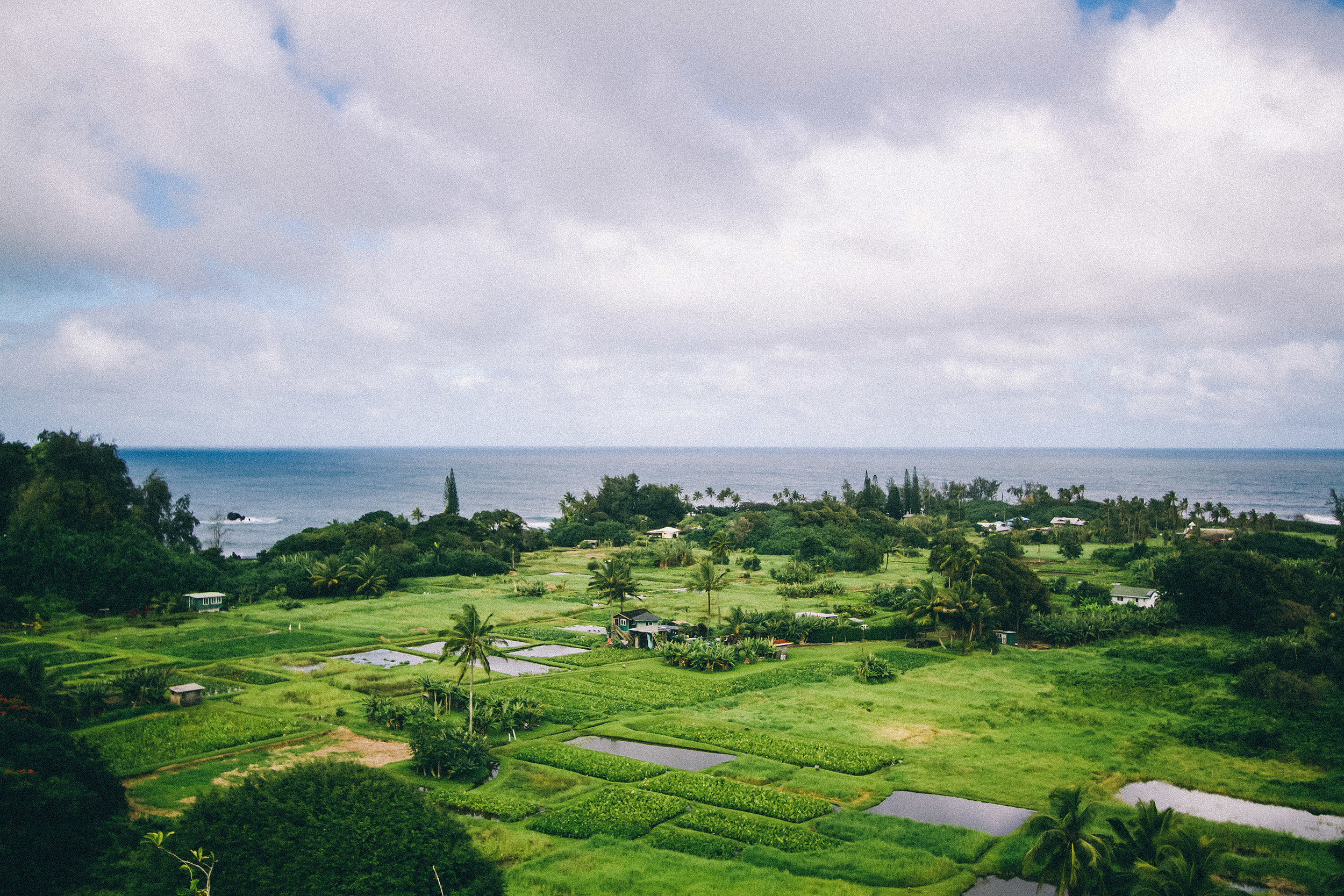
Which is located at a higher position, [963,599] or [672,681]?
[963,599]

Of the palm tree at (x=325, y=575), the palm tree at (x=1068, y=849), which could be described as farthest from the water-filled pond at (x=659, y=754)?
the palm tree at (x=325, y=575)

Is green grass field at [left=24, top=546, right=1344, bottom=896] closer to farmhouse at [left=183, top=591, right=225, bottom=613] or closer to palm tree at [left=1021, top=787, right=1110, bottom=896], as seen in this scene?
palm tree at [left=1021, top=787, right=1110, bottom=896]

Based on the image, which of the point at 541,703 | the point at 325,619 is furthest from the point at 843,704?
the point at 325,619

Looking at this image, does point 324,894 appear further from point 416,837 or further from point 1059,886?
point 1059,886

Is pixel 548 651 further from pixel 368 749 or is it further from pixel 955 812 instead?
pixel 955 812

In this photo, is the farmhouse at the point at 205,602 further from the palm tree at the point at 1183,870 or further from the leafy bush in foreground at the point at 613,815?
the palm tree at the point at 1183,870
